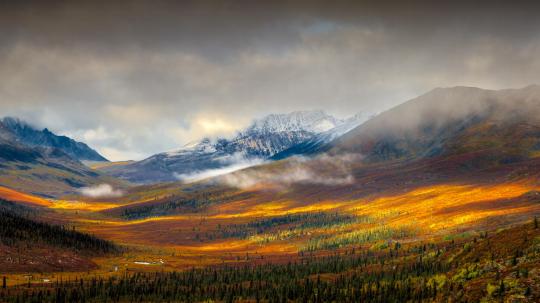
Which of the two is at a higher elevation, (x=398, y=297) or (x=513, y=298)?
(x=513, y=298)

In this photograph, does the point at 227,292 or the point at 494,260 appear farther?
the point at 227,292

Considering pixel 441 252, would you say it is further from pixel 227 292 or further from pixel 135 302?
pixel 135 302

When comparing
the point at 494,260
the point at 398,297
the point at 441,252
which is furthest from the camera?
the point at 441,252

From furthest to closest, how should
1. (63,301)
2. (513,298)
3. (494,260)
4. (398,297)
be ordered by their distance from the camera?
1. (63,301)
2. (398,297)
3. (494,260)
4. (513,298)

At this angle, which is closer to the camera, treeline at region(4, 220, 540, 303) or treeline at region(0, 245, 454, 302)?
treeline at region(4, 220, 540, 303)

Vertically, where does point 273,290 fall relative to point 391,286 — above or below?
below

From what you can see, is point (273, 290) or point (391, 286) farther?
point (273, 290)

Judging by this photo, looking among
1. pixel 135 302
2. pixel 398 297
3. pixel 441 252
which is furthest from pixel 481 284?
pixel 135 302

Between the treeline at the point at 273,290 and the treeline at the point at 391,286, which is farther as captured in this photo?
the treeline at the point at 273,290

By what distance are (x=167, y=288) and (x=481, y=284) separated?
121m

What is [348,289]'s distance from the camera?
519 feet

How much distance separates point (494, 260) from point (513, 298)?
1242 inches

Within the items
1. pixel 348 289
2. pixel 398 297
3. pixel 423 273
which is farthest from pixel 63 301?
pixel 423 273

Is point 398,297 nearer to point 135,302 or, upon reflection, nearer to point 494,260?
point 494,260
